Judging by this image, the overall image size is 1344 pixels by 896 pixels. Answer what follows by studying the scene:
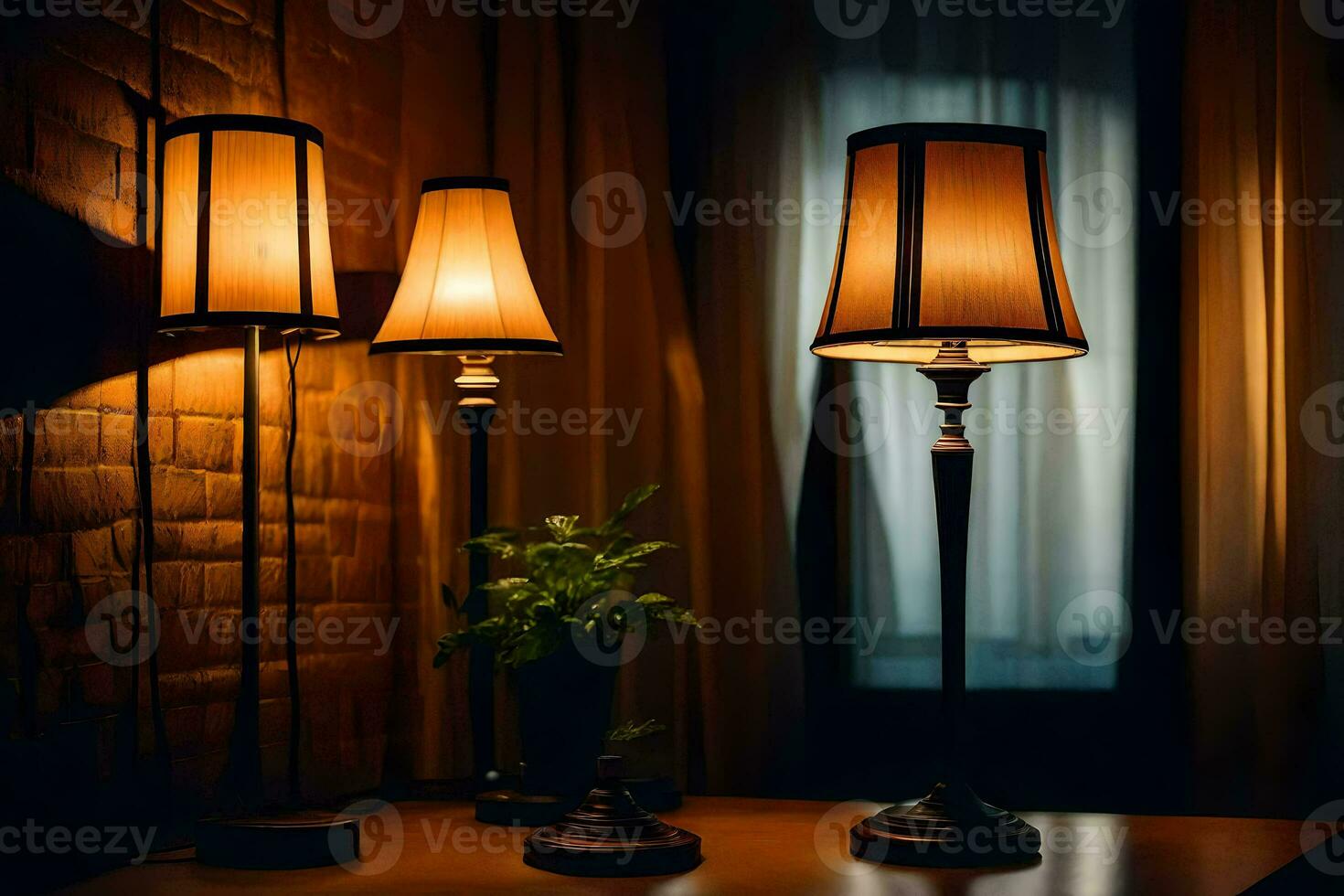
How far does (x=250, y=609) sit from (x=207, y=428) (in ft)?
1.24

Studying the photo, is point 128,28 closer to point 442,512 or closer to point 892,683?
point 442,512

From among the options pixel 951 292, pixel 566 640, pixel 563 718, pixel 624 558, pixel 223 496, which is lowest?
pixel 563 718

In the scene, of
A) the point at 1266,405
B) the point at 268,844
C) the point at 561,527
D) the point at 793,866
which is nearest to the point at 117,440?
the point at 268,844

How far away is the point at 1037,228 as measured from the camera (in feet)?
5.84

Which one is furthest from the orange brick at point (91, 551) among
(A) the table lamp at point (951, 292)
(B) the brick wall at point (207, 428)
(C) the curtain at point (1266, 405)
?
(C) the curtain at point (1266, 405)

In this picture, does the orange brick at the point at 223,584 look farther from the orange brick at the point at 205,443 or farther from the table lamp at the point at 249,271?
the table lamp at the point at 249,271

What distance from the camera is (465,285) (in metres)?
2.22

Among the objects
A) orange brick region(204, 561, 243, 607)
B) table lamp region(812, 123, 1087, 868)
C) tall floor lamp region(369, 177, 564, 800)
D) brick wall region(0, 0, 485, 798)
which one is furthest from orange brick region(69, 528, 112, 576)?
table lamp region(812, 123, 1087, 868)

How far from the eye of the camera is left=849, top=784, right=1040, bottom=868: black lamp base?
1.82 meters

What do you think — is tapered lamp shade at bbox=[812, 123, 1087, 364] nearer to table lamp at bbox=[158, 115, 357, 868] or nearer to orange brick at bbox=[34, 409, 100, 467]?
table lamp at bbox=[158, 115, 357, 868]

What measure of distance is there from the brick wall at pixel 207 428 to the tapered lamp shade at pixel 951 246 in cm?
98

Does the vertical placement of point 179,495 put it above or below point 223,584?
above

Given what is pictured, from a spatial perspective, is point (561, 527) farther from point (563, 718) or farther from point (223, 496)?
point (223, 496)

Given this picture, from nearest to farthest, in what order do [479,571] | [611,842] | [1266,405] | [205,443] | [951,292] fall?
[951,292] < [611,842] < [205,443] < [479,571] < [1266,405]
